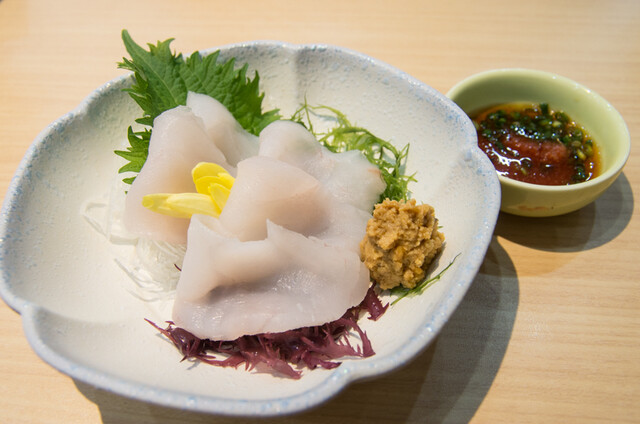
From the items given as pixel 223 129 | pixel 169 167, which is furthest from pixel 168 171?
pixel 223 129

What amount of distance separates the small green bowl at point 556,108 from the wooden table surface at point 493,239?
23 centimetres

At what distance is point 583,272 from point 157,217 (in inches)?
73.8

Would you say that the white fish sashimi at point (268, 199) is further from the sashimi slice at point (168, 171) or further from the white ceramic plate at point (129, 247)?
the white ceramic plate at point (129, 247)

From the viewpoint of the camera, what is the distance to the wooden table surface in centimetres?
159

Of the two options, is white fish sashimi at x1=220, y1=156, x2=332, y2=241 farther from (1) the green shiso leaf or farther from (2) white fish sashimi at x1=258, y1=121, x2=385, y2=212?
(1) the green shiso leaf

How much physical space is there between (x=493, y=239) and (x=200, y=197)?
1.36m

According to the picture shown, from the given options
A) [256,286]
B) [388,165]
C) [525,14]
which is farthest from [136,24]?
[525,14]

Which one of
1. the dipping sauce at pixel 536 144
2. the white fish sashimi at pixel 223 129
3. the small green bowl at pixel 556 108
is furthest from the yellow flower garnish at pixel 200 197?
the dipping sauce at pixel 536 144

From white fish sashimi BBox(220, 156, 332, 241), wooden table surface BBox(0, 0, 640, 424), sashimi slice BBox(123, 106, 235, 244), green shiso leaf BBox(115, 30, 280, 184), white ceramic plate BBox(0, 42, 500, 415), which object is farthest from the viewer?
green shiso leaf BBox(115, 30, 280, 184)

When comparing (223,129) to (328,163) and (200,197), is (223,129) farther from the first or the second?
(328,163)

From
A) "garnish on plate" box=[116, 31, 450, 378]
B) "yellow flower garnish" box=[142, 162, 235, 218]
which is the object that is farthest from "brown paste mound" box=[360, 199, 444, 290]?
"yellow flower garnish" box=[142, 162, 235, 218]

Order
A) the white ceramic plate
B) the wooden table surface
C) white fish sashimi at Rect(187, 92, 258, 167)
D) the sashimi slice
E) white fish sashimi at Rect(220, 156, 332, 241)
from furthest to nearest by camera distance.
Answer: white fish sashimi at Rect(187, 92, 258, 167) < the sashimi slice < white fish sashimi at Rect(220, 156, 332, 241) < the wooden table surface < the white ceramic plate

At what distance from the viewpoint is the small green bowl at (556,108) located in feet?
6.14

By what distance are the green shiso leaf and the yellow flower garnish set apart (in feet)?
1.30
